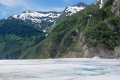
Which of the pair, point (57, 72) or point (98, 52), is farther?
point (98, 52)

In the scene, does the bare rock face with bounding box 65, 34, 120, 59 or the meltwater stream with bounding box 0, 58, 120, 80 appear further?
the bare rock face with bounding box 65, 34, 120, 59

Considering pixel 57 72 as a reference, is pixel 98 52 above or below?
below

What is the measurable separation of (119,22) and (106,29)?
9.46m

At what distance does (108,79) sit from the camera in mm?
30625

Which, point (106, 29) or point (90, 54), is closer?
point (90, 54)

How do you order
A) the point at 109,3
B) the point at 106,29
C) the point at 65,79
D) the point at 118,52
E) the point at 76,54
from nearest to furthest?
the point at 65,79
the point at 118,52
the point at 106,29
the point at 76,54
the point at 109,3

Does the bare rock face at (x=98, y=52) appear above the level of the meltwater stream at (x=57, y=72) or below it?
below

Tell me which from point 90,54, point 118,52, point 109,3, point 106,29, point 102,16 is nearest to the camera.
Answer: point 118,52

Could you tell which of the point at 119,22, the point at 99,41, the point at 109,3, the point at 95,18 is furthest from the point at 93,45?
the point at 109,3

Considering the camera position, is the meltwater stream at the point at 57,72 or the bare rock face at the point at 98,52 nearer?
the meltwater stream at the point at 57,72

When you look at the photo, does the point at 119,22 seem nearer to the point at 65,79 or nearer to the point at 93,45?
the point at 93,45

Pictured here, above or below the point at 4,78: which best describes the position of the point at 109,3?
above

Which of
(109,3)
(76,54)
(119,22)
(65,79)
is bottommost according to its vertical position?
(76,54)

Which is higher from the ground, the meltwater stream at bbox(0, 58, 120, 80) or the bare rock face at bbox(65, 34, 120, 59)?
the meltwater stream at bbox(0, 58, 120, 80)
